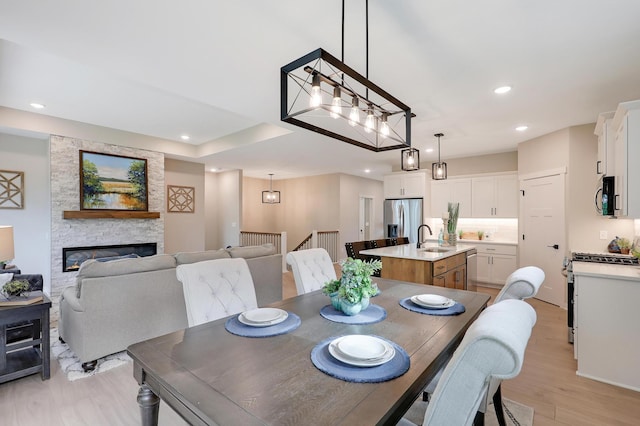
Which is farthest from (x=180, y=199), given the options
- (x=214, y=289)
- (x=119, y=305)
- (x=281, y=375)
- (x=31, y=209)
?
(x=281, y=375)

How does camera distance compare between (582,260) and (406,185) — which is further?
(406,185)

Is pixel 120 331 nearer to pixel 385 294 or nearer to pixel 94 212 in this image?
pixel 385 294

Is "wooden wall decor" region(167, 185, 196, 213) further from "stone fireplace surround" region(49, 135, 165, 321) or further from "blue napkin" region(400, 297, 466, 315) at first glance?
"blue napkin" region(400, 297, 466, 315)

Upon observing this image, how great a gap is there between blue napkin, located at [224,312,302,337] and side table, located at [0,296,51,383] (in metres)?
2.03

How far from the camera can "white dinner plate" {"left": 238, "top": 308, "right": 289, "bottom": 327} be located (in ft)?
5.11

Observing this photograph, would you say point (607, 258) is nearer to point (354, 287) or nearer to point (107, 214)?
point (354, 287)

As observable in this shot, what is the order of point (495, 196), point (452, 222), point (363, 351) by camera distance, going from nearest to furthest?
1. point (363, 351)
2. point (452, 222)
3. point (495, 196)

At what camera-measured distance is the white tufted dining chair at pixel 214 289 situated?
1.81 meters

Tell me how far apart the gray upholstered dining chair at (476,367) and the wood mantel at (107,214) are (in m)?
5.81

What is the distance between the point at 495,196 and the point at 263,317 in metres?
5.74

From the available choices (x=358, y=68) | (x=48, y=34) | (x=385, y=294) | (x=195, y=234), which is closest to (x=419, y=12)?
(x=358, y=68)

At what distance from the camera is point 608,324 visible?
8.14 ft

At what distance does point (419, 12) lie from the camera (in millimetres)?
1961

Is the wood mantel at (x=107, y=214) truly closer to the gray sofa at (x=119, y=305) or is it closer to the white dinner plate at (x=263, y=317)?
the gray sofa at (x=119, y=305)
